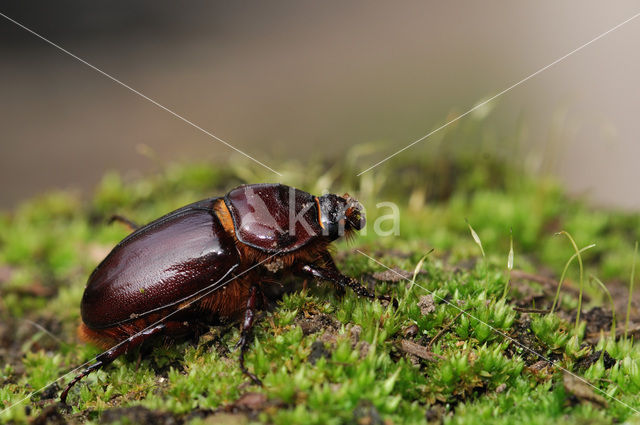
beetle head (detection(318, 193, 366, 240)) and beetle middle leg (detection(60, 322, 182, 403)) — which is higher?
beetle head (detection(318, 193, 366, 240))

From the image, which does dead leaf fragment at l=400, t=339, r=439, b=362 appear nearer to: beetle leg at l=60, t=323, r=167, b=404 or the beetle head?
the beetle head

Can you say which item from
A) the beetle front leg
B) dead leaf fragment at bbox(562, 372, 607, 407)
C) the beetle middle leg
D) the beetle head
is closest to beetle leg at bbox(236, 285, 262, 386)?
the beetle front leg

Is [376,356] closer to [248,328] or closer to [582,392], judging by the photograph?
[248,328]

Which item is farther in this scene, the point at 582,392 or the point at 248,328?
the point at 248,328

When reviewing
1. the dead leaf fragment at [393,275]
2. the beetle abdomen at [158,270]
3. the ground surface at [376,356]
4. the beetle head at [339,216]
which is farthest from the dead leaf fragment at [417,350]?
the beetle abdomen at [158,270]

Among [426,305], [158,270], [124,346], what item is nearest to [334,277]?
[426,305]
